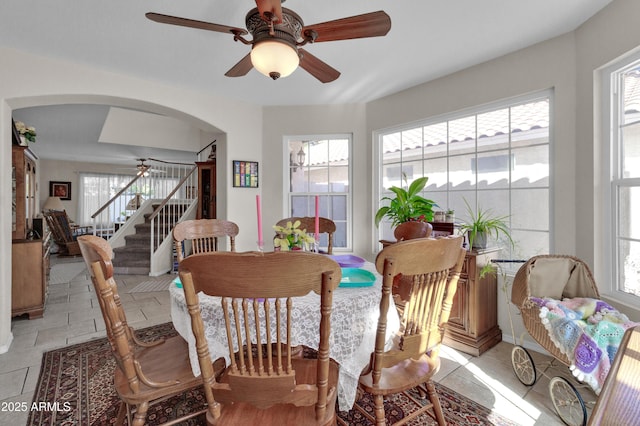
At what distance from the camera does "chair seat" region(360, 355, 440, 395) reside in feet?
3.99

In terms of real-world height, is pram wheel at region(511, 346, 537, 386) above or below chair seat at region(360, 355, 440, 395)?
below

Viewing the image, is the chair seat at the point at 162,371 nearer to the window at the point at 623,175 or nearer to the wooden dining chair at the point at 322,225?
the wooden dining chair at the point at 322,225

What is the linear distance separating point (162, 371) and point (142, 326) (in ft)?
6.81

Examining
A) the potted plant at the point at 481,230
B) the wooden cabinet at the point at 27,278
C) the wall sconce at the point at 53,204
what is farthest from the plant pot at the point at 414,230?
the wall sconce at the point at 53,204

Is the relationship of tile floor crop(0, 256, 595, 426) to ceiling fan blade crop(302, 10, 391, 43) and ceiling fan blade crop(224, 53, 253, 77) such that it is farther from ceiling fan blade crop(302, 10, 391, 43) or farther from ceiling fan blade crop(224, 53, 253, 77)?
ceiling fan blade crop(224, 53, 253, 77)

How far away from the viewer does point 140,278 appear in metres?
4.99

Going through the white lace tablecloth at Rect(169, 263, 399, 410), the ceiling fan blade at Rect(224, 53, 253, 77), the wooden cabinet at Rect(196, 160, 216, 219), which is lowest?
the white lace tablecloth at Rect(169, 263, 399, 410)

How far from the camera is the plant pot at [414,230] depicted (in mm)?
2231

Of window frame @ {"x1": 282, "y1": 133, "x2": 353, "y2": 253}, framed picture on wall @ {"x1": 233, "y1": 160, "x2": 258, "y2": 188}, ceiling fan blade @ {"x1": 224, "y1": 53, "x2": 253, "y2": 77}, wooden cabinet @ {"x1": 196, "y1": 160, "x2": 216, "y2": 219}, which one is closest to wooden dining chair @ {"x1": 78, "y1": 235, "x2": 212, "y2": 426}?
ceiling fan blade @ {"x1": 224, "y1": 53, "x2": 253, "y2": 77}

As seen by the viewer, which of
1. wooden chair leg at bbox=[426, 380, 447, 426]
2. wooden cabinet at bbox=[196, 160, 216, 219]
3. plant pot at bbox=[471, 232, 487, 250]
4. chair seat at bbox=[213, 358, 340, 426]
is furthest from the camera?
wooden cabinet at bbox=[196, 160, 216, 219]

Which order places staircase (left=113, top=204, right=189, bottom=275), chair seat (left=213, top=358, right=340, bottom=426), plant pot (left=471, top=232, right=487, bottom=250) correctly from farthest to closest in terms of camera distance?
staircase (left=113, top=204, right=189, bottom=275) → plant pot (left=471, top=232, right=487, bottom=250) → chair seat (left=213, top=358, right=340, bottom=426)

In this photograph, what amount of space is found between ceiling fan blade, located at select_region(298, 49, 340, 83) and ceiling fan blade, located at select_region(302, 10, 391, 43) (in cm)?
22

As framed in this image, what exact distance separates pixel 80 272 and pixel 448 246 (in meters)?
6.51

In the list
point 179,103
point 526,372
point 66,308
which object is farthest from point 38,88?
point 526,372
